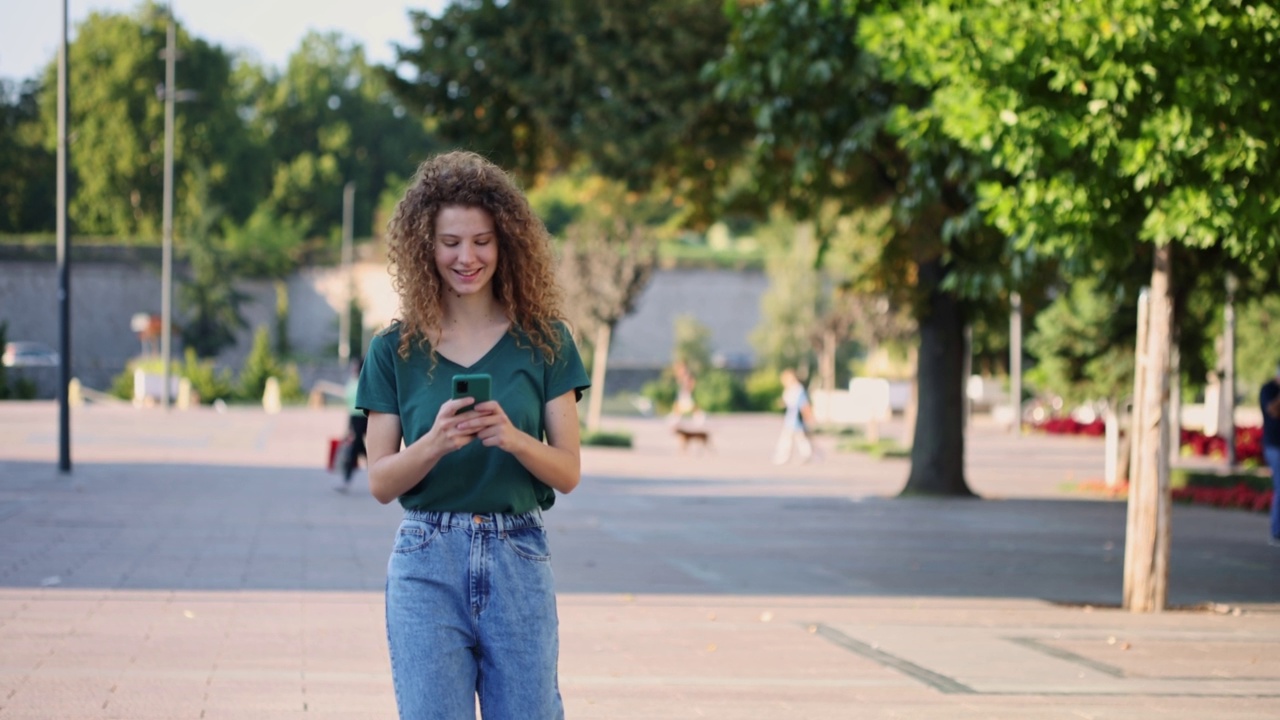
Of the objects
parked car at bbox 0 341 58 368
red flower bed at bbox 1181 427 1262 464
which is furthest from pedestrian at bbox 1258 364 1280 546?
parked car at bbox 0 341 58 368

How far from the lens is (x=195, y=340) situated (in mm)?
62406

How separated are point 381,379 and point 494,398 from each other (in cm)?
30

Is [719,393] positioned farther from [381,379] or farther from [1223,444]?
[381,379]

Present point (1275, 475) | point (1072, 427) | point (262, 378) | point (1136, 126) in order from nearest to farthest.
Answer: point (1136, 126)
point (1275, 475)
point (1072, 427)
point (262, 378)

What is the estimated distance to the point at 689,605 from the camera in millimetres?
11227

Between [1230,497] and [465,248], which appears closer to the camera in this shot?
[465,248]

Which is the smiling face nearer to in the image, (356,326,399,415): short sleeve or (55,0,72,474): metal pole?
(356,326,399,415): short sleeve

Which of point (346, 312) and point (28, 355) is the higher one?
point (346, 312)

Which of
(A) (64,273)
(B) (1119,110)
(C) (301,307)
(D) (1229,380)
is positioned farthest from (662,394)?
(B) (1119,110)

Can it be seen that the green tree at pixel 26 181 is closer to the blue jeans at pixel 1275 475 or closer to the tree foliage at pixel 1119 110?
the blue jeans at pixel 1275 475

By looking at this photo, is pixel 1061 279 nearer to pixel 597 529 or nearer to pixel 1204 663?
pixel 597 529

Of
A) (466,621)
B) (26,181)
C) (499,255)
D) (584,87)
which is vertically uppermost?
(26,181)

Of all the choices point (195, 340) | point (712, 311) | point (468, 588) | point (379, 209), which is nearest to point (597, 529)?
point (468, 588)

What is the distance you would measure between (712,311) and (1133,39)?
59.0 m
